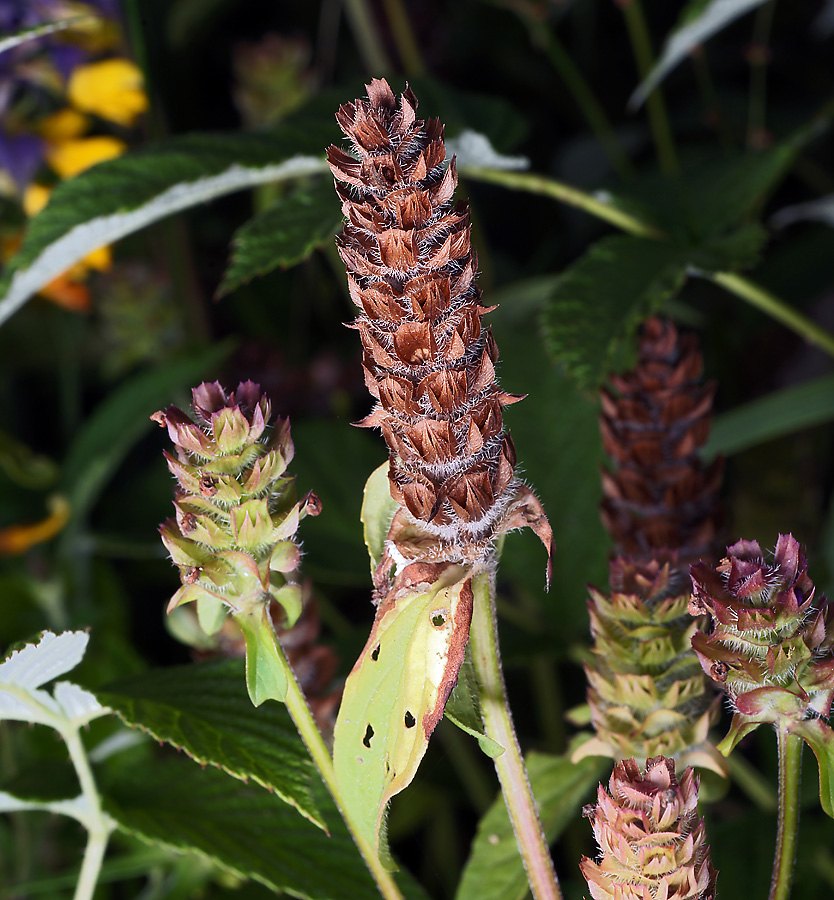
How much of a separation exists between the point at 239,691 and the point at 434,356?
0.48 ft

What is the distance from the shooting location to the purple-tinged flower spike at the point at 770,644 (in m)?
0.19

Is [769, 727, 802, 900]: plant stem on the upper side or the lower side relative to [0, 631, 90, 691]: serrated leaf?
lower

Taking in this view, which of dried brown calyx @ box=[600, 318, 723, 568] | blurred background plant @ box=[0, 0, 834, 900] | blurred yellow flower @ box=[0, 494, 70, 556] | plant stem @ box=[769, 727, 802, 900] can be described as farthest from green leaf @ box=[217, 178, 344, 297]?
blurred yellow flower @ box=[0, 494, 70, 556]

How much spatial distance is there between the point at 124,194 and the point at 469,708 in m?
0.25

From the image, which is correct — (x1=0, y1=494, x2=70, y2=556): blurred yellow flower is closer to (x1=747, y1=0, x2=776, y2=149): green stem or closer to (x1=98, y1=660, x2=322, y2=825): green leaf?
(x1=98, y1=660, x2=322, y2=825): green leaf

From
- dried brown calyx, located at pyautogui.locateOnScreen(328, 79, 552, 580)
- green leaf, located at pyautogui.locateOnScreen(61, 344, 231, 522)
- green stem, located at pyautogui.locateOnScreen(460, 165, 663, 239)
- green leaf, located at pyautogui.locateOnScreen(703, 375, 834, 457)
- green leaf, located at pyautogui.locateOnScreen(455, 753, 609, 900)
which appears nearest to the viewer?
dried brown calyx, located at pyautogui.locateOnScreen(328, 79, 552, 580)

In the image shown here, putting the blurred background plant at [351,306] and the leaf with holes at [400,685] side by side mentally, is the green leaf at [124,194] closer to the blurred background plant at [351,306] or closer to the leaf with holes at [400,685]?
the blurred background plant at [351,306]

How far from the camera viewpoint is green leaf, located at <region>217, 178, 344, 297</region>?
1.15 feet

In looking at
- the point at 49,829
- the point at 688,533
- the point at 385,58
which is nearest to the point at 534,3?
the point at 385,58

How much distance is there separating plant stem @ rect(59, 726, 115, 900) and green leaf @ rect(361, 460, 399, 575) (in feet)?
0.35

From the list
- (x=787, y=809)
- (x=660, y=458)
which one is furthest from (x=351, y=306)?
(x=787, y=809)

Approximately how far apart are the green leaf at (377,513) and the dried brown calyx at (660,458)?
0.31 ft

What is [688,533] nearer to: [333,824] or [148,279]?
[333,824]

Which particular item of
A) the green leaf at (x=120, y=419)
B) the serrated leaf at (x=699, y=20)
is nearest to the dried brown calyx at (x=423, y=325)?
the serrated leaf at (x=699, y=20)
